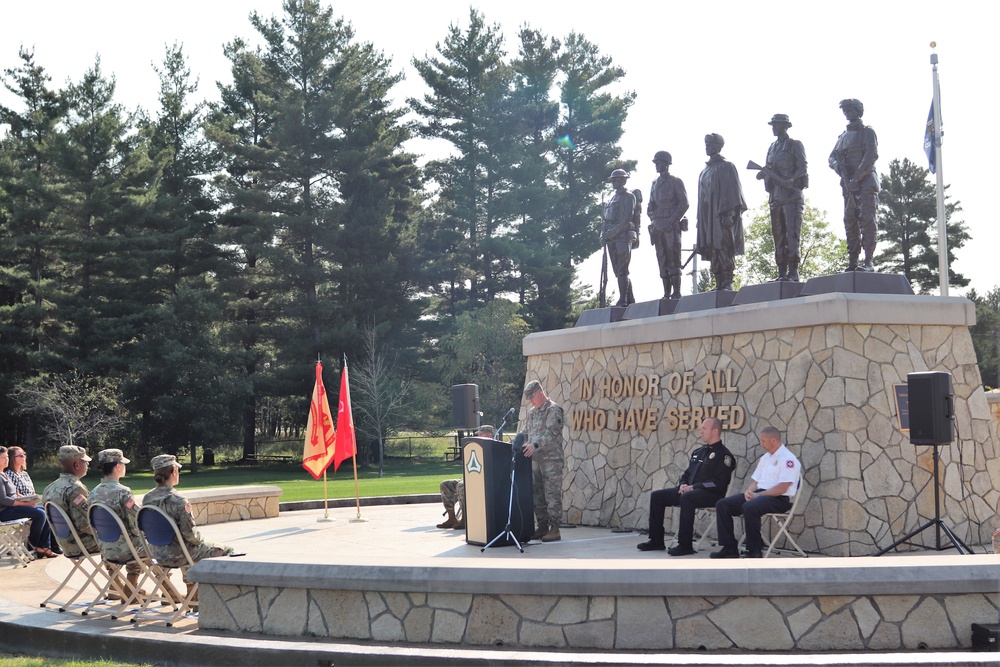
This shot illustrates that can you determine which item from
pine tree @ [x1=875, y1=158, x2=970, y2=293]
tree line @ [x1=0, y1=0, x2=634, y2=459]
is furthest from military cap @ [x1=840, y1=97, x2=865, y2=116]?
pine tree @ [x1=875, y1=158, x2=970, y2=293]

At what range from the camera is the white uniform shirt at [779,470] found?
9.58m

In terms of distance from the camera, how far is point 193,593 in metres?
8.17

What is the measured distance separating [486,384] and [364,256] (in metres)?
7.72

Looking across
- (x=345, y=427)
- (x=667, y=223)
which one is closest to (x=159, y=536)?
(x=345, y=427)

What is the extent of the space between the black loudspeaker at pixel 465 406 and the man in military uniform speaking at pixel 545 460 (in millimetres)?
2245

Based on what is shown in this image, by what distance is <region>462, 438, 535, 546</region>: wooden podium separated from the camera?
11.1 m

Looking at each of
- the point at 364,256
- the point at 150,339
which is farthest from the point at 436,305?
the point at 150,339

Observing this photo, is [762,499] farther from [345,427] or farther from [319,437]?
[319,437]

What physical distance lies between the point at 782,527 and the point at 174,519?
535cm

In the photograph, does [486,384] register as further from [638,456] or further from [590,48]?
[638,456]

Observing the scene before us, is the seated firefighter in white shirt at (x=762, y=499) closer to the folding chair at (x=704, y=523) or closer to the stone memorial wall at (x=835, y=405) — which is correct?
the stone memorial wall at (x=835, y=405)

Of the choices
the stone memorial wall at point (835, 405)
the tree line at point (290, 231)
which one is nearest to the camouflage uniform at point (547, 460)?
the stone memorial wall at point (835, 405)

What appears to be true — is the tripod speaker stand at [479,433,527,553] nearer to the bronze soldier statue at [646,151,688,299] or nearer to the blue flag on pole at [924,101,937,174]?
the bronze soldier statue at [646,151,688,299]

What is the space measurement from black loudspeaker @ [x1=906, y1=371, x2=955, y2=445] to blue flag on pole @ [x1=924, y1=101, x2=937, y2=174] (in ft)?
46.3
